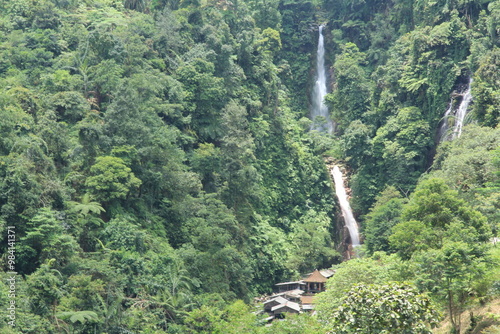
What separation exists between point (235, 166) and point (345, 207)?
13.8 meters

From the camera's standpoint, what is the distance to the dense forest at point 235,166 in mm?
23375

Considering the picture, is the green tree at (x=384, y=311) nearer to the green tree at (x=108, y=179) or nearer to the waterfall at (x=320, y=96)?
the green tree at (x=108, y=179)

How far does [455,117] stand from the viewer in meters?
42.7

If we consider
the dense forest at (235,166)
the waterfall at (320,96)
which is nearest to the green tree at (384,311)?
the dense forest at (235,166)

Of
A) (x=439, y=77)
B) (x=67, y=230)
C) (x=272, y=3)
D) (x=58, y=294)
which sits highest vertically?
(x=272, y=3)

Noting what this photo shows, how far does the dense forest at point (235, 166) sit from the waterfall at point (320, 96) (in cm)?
84

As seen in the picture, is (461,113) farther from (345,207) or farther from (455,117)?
(345,207)

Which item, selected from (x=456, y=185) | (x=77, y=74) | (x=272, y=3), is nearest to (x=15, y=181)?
(x=77, y=74)

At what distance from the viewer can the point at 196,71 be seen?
Answer: 40.8 metres

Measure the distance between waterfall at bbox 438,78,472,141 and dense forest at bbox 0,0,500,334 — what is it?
1.14 feet

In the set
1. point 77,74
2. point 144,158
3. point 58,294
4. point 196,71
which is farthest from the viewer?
point 196,71

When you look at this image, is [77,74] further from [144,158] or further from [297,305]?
[297,305]

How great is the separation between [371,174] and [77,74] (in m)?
22.0

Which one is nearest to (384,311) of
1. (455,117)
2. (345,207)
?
(455,117)
